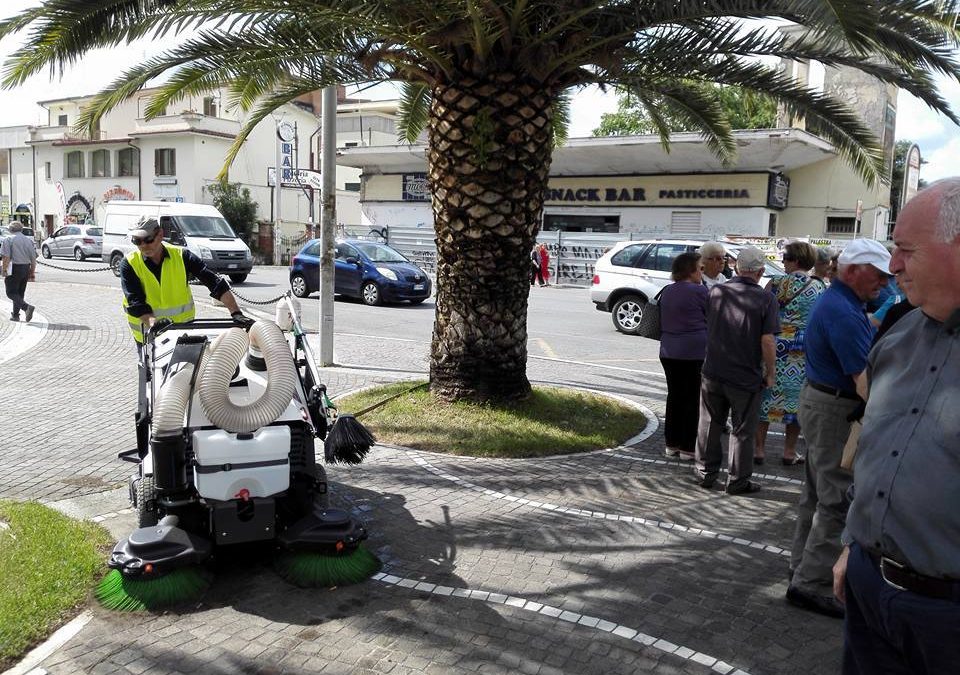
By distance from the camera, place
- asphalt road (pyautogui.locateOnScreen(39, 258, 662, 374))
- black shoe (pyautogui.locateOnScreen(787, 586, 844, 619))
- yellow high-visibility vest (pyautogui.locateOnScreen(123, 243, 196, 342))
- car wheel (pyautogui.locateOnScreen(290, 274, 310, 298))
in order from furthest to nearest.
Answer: car wheel (pyautogui.locateOnScreen(290, 274, 310, 298)), asphalt road (pyautogui.locateOnScreen(39, 258, 662, 374)), yellow high-visibility vest (pyautogui.locateOnScreen(123, 243, 196, 342)), black shoe (pyautogui.locateOnScreen(787, 586, 844, 619))

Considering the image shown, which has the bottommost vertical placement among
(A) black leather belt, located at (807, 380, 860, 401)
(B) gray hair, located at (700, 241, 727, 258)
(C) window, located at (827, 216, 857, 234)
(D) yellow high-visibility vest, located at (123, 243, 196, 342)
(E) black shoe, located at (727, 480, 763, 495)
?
(E) black shoe, located at (727, 480, 763, 495)

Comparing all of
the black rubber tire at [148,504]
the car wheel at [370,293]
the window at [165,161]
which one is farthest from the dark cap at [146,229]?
the window at [165,161]

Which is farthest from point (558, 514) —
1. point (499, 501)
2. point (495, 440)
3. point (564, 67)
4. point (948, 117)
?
point (948, 117)

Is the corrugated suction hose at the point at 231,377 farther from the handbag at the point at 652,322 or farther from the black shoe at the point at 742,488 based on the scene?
the handbag at the point at 652,322

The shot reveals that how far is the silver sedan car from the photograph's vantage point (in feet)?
109

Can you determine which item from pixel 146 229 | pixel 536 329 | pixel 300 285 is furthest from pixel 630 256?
A: pixel 146 229

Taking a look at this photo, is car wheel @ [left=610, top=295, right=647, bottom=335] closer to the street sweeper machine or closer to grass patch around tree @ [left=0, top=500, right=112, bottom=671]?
the street sweeper machine

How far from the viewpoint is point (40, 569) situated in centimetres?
424

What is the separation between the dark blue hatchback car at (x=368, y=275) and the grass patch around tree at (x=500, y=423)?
33.1 ft

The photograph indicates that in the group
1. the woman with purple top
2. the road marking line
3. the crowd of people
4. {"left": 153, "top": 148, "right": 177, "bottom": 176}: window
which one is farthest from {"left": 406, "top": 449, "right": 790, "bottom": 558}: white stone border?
{"left": 153, "top": 148, "right": 177, "bottom": 176}: window

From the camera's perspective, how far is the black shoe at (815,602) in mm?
4113

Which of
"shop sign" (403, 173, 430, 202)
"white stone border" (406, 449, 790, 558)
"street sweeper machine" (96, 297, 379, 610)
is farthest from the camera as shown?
"shop sign" (403, 173, 430, 202)

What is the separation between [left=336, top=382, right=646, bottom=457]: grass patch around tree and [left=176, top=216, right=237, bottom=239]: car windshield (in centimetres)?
1747

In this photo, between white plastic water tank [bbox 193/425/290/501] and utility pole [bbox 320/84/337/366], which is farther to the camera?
utility pole [bbox 320/84/337/366]
